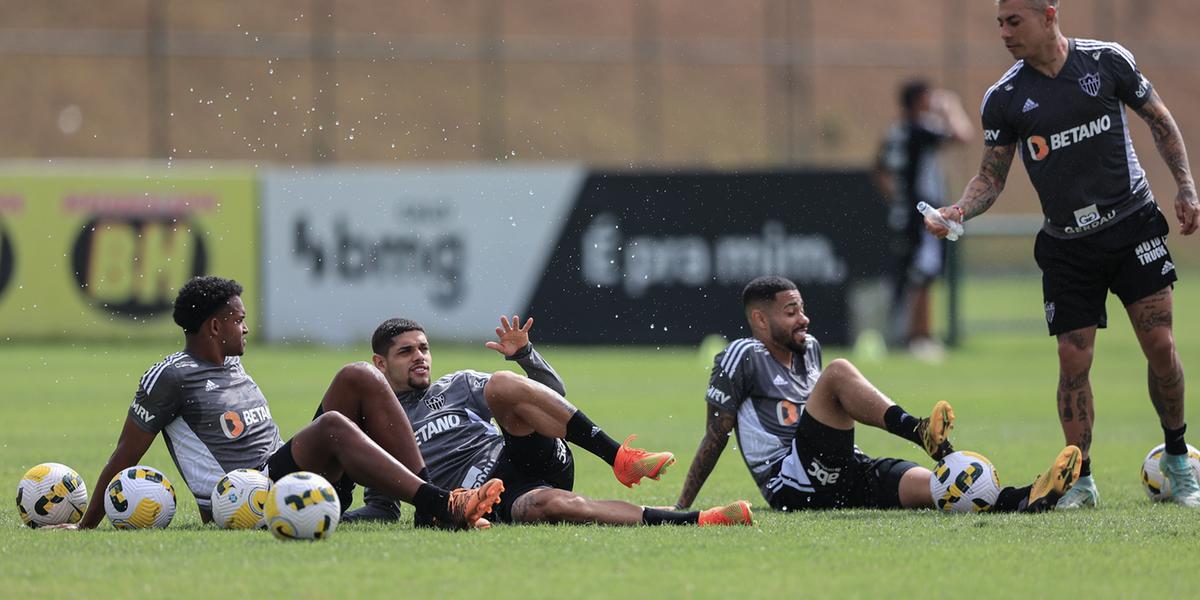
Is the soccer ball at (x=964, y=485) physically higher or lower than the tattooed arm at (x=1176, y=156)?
lower

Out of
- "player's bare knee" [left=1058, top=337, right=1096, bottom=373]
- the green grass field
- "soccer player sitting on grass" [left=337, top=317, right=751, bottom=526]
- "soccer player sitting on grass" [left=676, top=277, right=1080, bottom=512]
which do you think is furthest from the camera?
"player's bare knee" [left=1058, top=337, right=1096, bottom=373]

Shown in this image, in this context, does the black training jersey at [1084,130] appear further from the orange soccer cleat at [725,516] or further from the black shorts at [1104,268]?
the orange soccer cleat at [725,516]

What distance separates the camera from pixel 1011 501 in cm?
905

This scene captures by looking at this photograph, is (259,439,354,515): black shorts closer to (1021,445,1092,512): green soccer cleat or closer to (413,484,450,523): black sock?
(413,484,450,523): black sock

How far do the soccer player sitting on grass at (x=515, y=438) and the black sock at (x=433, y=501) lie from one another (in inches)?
23.8

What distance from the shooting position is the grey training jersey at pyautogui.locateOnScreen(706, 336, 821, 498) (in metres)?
9.53

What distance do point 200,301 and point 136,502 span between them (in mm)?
1137

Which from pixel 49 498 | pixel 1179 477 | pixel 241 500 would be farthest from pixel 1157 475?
pixel 49 498

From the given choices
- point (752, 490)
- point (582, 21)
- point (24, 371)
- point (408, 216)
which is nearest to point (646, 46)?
point (582, 21)

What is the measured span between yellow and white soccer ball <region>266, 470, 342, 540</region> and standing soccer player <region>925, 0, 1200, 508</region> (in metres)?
3.73

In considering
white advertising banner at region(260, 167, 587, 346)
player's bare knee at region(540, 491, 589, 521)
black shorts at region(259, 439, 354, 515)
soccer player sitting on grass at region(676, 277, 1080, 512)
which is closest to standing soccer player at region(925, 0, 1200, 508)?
soccer player sitting on grass at region(676, 277, 1080, 512)

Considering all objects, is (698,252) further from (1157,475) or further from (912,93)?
(1157,475)

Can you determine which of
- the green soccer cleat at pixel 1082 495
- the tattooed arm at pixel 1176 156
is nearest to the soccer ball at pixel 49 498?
the green soccer cleat at pixel 1082 495

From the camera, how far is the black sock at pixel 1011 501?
9023 mm
